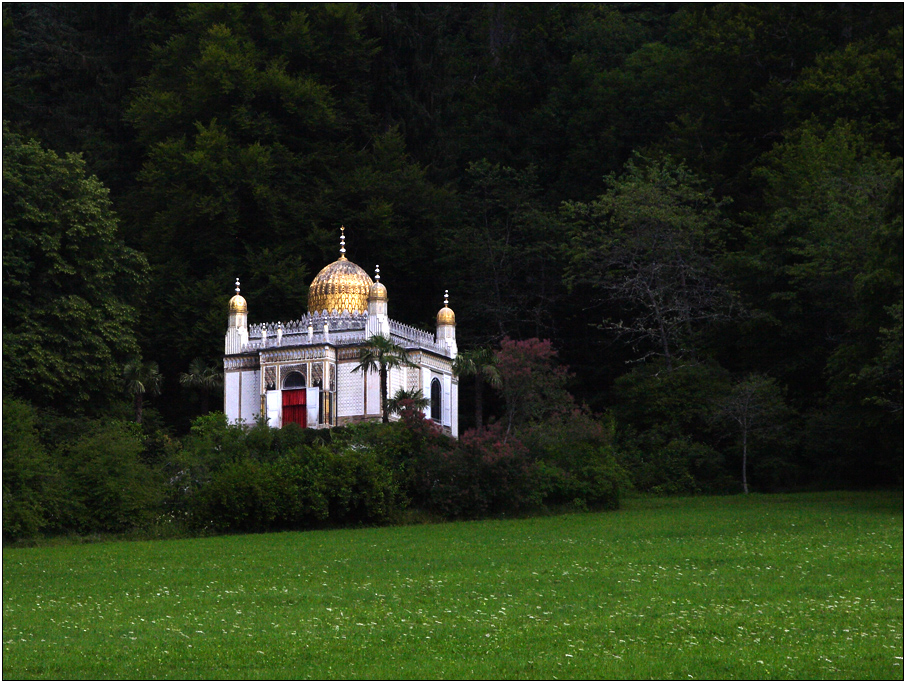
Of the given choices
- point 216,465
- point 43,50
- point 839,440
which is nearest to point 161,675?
point 216,465

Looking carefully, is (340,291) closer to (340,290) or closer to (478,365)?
(340,290)

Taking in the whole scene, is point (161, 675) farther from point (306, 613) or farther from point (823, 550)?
point (823, 550)

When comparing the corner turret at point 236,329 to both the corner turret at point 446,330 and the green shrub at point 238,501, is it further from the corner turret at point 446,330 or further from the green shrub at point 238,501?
the green shrub at point 238,501

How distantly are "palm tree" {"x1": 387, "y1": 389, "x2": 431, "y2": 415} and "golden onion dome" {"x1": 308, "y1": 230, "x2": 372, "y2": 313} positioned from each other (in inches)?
211

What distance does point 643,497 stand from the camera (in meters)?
47.5

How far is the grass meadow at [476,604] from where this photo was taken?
17.5 m

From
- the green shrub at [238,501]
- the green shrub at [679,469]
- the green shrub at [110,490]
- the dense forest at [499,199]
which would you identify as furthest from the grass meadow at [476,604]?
the dense forest at [499,199]

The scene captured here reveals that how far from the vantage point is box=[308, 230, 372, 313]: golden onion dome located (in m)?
50.9

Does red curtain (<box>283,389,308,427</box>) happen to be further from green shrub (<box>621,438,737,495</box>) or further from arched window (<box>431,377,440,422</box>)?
green shrub (<box>621,438,737,495</box>)

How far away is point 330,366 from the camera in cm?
4803

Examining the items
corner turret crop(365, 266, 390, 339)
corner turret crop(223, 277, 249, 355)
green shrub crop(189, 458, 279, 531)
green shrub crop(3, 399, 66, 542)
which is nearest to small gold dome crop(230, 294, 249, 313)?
corner turret crop(223, 277, 249, 355)

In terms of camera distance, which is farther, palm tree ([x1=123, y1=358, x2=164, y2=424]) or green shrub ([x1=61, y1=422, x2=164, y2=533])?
palm tree ([x1=123, y1=358, x2=164, y2=424])

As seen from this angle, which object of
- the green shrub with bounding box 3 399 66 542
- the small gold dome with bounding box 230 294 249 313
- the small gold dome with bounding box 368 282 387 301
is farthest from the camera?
the small gold dome with bounding box 230 294 249 313

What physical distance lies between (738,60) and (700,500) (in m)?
24.8
